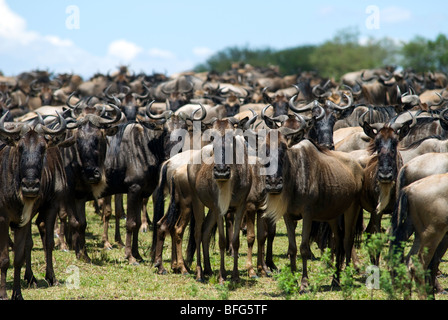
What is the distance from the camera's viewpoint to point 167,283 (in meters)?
8.92

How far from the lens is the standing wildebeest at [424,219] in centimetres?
700

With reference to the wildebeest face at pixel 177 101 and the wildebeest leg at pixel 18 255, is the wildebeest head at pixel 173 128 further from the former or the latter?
the wildebeest face at pixel 177 101

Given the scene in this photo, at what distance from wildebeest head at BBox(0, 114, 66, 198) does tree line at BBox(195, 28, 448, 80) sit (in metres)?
49.1

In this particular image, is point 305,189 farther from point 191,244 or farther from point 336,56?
point 336,56

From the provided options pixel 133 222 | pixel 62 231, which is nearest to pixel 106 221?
pixel 62 231

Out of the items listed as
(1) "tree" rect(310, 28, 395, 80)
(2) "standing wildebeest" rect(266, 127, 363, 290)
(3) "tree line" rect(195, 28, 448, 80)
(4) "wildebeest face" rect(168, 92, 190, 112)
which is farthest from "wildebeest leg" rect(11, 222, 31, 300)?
(1) "tree" rect(310, 28, 395, 80)

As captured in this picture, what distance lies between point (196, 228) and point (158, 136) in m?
2.35

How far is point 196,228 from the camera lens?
30.8 ft

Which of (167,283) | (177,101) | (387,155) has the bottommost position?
(167,283)

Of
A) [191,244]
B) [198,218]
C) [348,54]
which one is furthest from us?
[348,54]

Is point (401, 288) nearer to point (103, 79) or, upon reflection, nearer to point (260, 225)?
point (260, 225)

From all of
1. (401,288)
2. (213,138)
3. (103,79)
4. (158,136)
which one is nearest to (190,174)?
(213,138)

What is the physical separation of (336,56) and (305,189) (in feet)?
234

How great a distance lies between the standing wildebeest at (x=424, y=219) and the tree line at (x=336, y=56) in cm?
4839
